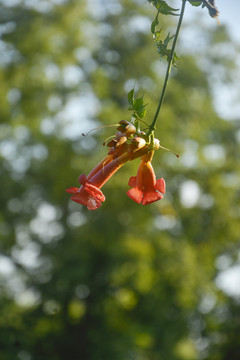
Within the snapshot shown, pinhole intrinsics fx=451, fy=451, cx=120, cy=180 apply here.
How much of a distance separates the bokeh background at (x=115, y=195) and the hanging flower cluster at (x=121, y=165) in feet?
21.0

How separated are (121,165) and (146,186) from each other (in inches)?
4.1

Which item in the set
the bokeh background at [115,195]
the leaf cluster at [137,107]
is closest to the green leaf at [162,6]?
the leaf cluster at [137,107]

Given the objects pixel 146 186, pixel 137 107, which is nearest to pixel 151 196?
pixel 146 186

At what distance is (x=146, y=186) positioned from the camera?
1.18 m

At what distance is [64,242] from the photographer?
9898 millimetres

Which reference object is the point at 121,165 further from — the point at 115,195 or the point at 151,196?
the point at 115,195

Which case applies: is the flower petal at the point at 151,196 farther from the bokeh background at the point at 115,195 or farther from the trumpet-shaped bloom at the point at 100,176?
the bokeh background at the point at 115,195

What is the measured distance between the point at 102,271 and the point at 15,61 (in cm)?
536

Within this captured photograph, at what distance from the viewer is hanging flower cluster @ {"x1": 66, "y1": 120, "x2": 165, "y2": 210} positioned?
3.42 feet

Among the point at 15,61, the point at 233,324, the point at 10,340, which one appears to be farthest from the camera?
the point at 233,324

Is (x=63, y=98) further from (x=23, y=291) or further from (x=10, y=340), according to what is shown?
(x=10, y=340)

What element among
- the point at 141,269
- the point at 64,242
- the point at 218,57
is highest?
the point at 218,57

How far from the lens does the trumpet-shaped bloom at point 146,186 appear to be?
1.17m

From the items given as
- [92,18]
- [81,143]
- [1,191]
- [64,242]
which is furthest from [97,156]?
[92,18]
